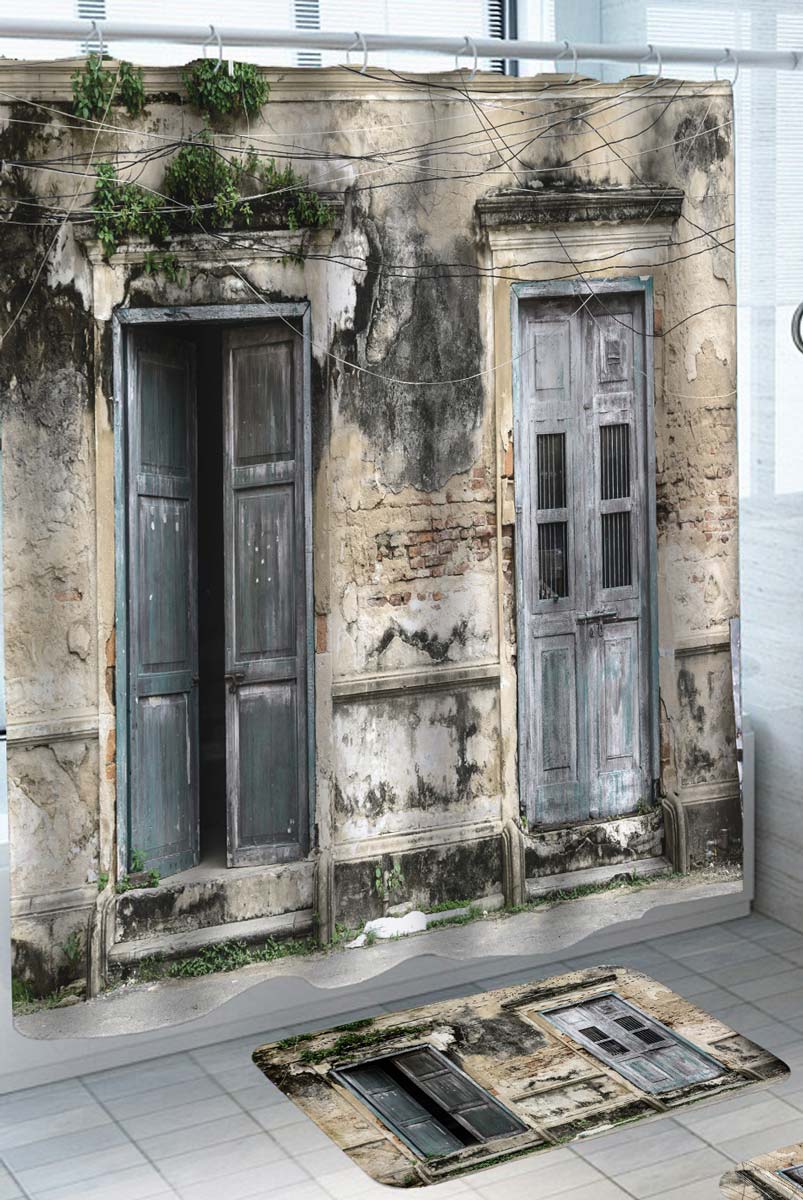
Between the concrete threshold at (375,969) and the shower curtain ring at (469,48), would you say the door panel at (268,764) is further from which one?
the shower curtain ring at (469,48)

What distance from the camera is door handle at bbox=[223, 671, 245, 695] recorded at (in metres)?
3.22

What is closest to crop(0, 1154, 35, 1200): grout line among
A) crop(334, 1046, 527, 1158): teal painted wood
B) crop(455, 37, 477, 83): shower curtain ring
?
crop(334, 1046, 527, 1158): teal painted wood

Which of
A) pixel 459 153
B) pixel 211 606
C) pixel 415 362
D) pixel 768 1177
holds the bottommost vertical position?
pixel 768 1177

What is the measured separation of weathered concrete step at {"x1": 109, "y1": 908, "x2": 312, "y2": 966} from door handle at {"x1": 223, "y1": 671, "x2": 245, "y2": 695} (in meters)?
0.54

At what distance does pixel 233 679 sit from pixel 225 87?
1.26 meters

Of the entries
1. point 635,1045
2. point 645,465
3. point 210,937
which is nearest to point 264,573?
point 210,937

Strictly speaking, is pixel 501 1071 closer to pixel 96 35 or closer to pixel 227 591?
pixel 227 591

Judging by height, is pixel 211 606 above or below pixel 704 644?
above

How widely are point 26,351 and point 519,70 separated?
1.67 metres

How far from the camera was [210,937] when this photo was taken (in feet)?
10.7

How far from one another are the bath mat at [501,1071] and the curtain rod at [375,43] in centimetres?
231

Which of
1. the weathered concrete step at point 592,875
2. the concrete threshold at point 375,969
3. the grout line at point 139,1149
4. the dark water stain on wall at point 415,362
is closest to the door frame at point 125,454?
the dark water stain on wall at point 415,362

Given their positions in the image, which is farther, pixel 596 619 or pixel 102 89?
pixel 596 619

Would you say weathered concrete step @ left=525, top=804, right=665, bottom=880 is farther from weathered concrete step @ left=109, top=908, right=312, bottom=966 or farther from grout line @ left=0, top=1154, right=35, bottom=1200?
grout line @ left=0, top=1154, right=35, bottom=1200
